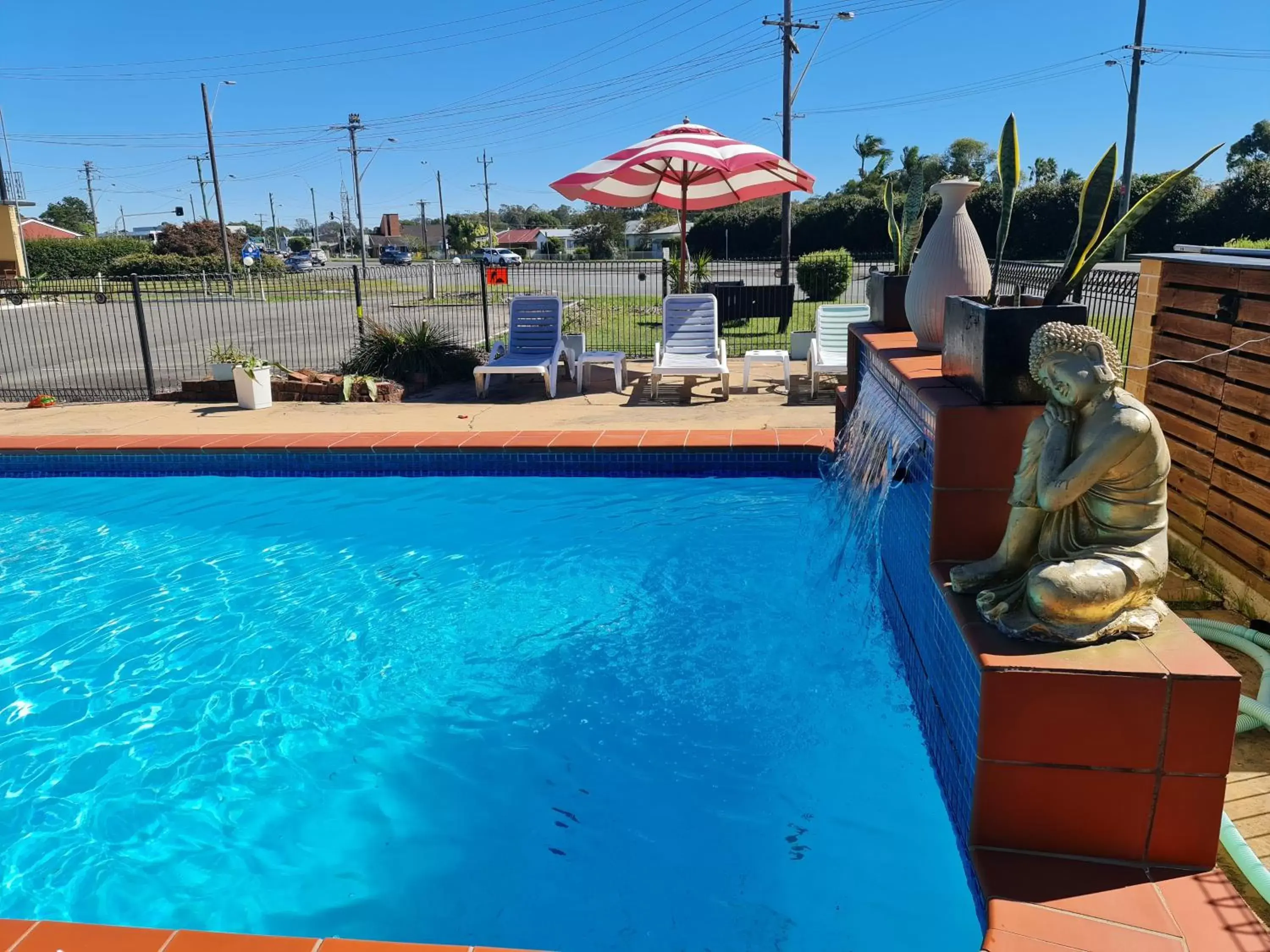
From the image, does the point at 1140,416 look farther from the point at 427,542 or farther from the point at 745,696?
the point at 427,542

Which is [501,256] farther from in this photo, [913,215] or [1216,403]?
[1216,403]

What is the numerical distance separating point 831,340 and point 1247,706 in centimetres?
688

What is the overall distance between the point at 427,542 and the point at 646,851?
3511 mm

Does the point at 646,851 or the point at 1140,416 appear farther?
the point at 646,851

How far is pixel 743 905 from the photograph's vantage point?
111 inches

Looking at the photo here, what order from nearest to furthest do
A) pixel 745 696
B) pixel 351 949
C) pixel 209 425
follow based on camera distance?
pixel 351 949
pixel 745 696
pixel 209 425

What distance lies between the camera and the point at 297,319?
2030 centimetres

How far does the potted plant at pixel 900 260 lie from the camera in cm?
552

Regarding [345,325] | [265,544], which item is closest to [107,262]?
[345,325]

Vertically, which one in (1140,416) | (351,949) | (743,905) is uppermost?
(1140,416)

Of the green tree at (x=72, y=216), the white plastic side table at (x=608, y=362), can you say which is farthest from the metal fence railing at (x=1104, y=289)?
the green tree at (x=72, y=216)

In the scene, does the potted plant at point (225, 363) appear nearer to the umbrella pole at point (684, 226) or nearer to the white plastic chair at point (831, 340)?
the umbrella pole at point (684, 226)

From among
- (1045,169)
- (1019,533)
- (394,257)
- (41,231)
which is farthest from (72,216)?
(1019,533)

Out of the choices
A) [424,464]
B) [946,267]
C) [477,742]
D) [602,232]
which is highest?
[602,232]
